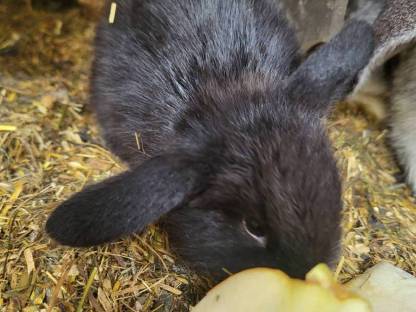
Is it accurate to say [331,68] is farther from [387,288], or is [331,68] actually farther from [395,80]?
[395,80]

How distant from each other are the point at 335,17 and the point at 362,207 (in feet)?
4.60

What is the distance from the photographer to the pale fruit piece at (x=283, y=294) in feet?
7.17

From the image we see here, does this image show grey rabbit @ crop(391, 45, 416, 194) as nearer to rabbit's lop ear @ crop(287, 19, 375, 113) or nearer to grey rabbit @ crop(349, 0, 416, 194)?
grey rabbit @ crop(349, 0, 416, 194)

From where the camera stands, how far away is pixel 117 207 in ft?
7.79

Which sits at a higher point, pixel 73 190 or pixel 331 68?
pixel 331 68

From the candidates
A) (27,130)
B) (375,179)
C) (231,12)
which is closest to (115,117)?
Answer: (27,130)

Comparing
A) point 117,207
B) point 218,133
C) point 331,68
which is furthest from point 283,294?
point 331,68

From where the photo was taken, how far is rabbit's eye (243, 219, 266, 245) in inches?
99.0

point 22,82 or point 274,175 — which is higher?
point 274,175

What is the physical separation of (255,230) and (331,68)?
1.02 m

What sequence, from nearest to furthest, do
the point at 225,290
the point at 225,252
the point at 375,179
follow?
the point at 225,290, the point at 225,252, the point at 375,179

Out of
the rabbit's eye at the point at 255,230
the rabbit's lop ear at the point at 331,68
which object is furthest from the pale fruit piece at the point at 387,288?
the rabbit's lop ear at the point at 331,68

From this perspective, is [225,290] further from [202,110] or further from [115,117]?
[115,117]

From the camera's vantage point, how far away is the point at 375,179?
4.05 meters
